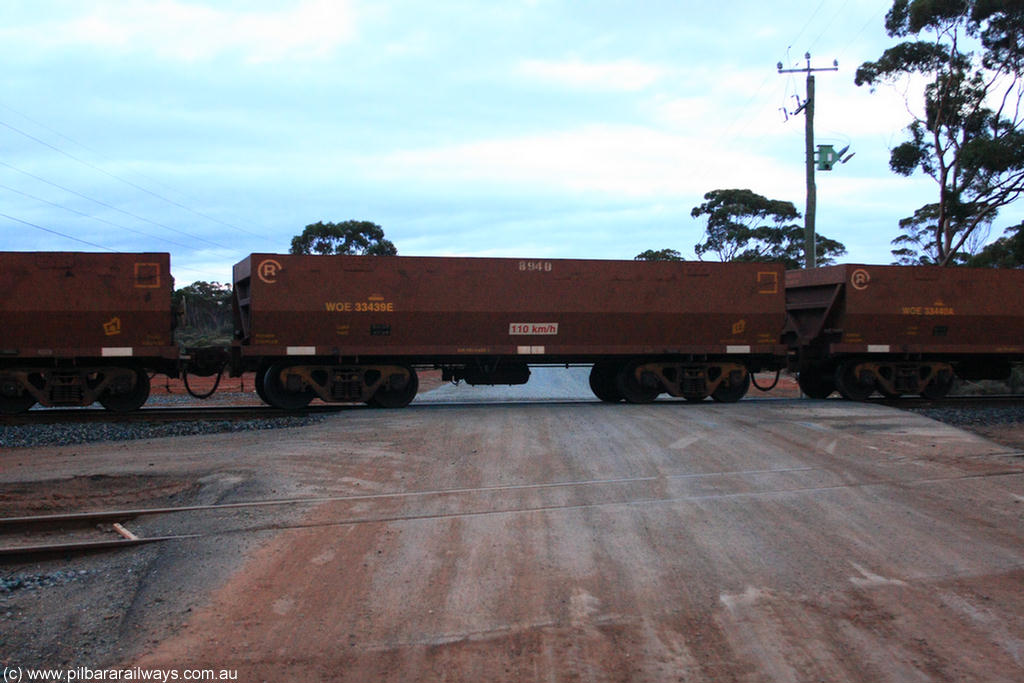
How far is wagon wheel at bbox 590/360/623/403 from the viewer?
663 inches

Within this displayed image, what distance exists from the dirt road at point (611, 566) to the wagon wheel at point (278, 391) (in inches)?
196

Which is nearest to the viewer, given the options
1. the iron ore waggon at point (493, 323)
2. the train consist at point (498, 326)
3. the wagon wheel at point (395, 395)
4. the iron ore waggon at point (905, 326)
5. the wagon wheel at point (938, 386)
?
the train consist at point (498, 326)

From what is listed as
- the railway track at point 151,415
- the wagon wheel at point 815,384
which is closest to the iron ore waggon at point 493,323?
the railway track at point 151,415

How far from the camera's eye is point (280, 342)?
14516mm

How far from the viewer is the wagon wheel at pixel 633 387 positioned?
1620cm

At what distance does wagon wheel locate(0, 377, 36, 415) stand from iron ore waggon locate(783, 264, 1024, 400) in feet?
50.2

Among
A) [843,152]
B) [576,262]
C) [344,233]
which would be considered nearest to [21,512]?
[576,262]

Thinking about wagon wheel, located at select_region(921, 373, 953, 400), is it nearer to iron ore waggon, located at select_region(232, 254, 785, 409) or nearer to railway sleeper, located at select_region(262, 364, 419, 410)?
iron ore waggon, located at select_region(232, 254, 785, 409)

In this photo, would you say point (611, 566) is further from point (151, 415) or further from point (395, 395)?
point (151, 415)

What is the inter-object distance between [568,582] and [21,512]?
5.46 m

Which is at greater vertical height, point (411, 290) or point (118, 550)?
point (411, 290)

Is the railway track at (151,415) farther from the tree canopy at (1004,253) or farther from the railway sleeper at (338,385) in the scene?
the tree canopy at (1004,253)

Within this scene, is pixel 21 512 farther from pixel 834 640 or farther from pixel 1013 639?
pixel 1013 639

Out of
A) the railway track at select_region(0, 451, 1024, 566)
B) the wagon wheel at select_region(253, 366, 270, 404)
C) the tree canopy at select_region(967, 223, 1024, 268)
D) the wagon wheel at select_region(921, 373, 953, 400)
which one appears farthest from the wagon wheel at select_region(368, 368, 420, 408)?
the tree canopy at select_region(967, 223, 1024, 268)
